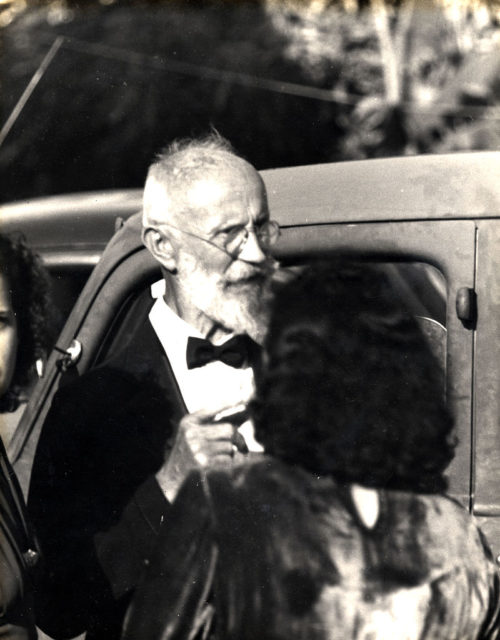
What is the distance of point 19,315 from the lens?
9.07 feet

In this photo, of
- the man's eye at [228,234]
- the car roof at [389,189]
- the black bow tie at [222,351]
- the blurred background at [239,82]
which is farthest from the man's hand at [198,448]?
the blurred background at [239,82]

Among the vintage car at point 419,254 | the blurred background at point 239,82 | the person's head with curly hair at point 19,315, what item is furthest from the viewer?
the person's head with curly hair at point 19,315

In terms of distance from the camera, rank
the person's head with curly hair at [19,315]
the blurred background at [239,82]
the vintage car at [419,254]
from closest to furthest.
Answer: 1. the vintage car at [419,254]
2. the blurred background at [239,82]
3. the person's head with curly hair at [19,315]

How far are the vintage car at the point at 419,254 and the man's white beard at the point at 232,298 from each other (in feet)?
A: 0.35

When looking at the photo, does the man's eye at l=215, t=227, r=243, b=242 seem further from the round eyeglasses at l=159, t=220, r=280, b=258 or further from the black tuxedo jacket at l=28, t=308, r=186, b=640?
the black tuxedo jacket at l=28, t=308, r=186, b=640

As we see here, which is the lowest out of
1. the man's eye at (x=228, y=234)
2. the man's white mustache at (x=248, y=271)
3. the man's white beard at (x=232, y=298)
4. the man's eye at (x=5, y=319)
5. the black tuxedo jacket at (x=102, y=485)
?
the black tuxedo jacket at (x=102, y=485)

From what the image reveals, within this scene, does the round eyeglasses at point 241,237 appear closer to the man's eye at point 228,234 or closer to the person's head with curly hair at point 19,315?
the man's eye at point 228,234

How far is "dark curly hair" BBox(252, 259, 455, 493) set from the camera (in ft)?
7.80

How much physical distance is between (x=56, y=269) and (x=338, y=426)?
3.15ft

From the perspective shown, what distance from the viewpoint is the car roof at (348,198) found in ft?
7.73

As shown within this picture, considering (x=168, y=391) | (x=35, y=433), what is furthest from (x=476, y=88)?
(x=35, y=433)

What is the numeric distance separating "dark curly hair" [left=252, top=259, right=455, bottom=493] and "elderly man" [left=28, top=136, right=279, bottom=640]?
0.08 m

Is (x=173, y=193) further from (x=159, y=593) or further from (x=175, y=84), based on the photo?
(x=159, y=593)

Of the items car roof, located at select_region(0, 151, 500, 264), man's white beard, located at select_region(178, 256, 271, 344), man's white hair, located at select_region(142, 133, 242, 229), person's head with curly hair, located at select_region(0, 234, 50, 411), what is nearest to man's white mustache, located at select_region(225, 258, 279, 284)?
man's white beard, located at select_region(178, 256, 271, 344)
